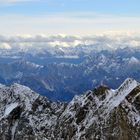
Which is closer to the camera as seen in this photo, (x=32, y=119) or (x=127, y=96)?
(x=127, y=96)

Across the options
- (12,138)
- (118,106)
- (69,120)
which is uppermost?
(118,106)

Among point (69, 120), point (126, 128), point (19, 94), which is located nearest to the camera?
point (126, 128)

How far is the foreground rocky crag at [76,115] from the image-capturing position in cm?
11200

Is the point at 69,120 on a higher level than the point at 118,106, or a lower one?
lower

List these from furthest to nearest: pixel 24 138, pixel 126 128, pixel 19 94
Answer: pixel 19 94 < pixel 24 138 < pixel 126 128

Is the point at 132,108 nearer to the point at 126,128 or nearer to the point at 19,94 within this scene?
the point at 126,128

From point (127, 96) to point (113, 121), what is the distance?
881cm

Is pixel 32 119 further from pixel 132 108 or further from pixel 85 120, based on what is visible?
pixel 132 108

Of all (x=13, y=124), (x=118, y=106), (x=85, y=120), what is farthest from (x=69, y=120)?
(x=13, y=124)

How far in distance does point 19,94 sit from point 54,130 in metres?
29.1

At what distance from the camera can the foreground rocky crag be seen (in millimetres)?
112000

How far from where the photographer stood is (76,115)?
12544cm

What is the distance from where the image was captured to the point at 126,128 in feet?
363

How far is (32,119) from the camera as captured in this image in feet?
470
